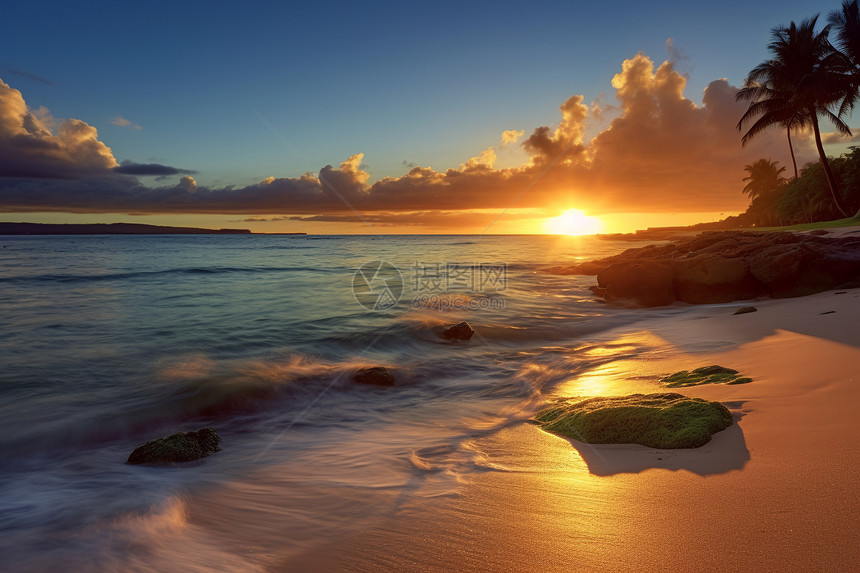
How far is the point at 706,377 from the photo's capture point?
7160 mm

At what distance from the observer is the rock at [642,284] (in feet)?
60.5

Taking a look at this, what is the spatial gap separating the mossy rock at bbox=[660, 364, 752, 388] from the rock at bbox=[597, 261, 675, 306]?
11.7m

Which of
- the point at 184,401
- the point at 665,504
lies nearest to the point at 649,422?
the point at 665,504

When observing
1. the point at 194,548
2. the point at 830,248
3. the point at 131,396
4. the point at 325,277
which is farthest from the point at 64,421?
the point at 325,277

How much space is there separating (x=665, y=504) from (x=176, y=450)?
5.96 meters

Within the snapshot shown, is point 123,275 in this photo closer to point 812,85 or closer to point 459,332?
point 459,332

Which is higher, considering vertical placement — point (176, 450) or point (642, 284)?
point (642, 284)

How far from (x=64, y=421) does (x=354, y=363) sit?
6.35 meters

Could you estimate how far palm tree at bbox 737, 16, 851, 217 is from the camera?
35312 millimetres

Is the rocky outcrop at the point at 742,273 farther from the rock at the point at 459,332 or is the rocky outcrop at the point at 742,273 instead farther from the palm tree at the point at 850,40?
the palm tree at the point at 850,40

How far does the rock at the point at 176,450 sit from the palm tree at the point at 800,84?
4573 centimetres

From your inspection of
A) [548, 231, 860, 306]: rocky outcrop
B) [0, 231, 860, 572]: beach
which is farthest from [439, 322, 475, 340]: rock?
[548, 231, 860, 306]: rocky outcrop

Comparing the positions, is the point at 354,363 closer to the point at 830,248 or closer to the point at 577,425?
the point at 577,425

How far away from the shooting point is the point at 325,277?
125ft
